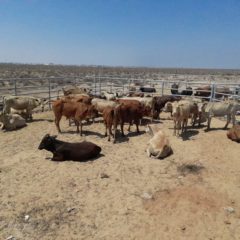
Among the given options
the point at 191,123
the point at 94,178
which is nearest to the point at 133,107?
the point at 191,123

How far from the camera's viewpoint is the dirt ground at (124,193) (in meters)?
5.73

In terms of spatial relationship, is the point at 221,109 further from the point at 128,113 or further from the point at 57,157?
the point at 57,157

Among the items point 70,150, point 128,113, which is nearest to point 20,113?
point 128,113

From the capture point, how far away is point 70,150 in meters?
8.83

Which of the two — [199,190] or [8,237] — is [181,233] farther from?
[8,237]

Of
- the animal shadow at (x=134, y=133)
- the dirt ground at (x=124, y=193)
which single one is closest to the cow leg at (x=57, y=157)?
the dirt ground at (x=124, y=193)

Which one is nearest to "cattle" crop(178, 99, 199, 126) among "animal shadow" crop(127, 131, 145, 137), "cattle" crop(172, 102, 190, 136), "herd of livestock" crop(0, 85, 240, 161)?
"herd of livestock" crop(0, 85, 240, 161)

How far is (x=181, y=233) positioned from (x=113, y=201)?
1.54 metres

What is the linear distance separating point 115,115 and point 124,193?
4.21 m

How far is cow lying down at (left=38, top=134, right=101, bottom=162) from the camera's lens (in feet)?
28.7

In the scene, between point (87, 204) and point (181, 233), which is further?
point (87, 204)

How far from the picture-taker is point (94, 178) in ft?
25.2

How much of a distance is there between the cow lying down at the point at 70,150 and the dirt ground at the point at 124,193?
203 millimetres

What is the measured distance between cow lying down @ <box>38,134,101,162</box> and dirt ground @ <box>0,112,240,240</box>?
0.20 meters
